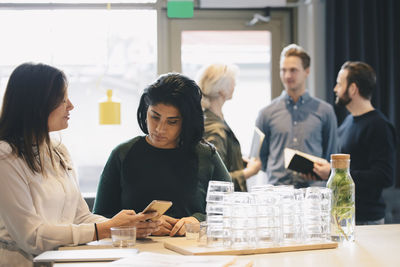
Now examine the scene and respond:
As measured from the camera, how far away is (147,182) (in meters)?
2.39

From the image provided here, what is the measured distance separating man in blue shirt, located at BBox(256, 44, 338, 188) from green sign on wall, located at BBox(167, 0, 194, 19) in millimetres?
1043

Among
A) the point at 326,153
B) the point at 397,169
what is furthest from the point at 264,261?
the point at 397,169

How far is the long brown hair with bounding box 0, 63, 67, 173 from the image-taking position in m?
2.14

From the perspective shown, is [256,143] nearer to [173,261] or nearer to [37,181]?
[37,181]

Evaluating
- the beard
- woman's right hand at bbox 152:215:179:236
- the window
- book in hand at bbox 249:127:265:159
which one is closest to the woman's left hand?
woman's right hand at bbox 152:215:179:236

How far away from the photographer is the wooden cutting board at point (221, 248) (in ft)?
5.90

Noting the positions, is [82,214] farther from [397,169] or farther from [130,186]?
[397,169]

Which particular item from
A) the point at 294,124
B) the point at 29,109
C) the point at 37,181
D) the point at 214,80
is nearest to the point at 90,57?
→ the point at 214,80

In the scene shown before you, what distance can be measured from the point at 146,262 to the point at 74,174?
3.06 feet

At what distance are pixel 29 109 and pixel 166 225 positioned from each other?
693 millimetres

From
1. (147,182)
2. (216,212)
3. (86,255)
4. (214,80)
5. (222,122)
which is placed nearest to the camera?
(86,255)

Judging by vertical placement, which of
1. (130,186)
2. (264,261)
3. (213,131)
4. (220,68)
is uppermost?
(220,68)

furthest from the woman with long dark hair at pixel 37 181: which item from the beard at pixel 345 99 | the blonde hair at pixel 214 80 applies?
the beard at pixel 345 99

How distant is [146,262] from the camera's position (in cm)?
157
